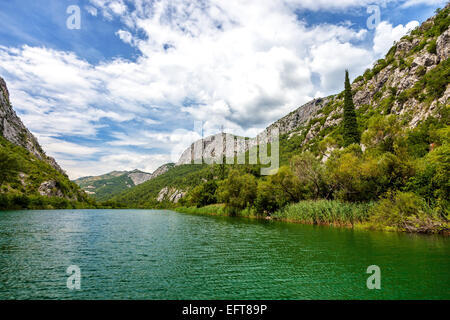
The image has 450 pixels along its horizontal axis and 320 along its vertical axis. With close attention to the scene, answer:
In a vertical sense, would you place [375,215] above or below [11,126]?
below

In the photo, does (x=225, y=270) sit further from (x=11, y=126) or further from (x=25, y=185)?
(x=11, y=126)

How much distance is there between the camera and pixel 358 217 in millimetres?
36875

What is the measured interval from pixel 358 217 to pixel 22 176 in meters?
152

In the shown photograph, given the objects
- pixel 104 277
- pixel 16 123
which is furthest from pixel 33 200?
pixel 104 277

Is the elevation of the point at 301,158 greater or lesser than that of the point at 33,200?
greater

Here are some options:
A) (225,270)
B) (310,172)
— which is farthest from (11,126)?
(225,270)

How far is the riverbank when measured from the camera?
90.8 ft

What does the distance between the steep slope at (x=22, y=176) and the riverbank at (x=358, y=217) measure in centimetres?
8848

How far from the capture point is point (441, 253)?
59.4 ft

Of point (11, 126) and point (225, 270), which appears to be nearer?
point (225, 270)

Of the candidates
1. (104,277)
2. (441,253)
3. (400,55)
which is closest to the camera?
(104,277)

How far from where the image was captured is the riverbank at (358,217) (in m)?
27.7
